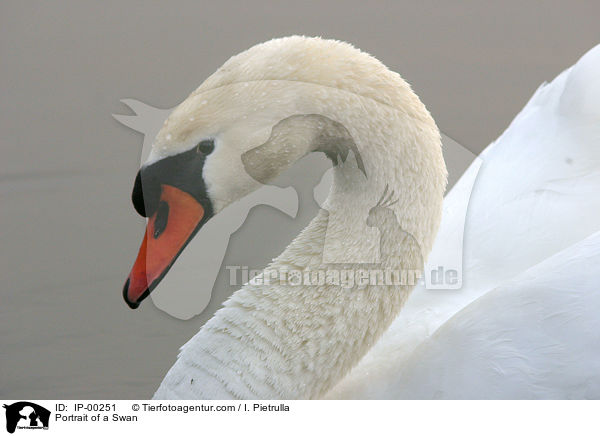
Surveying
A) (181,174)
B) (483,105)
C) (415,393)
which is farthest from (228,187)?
(483,105)

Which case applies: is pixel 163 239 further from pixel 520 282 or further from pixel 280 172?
pixel 520 282

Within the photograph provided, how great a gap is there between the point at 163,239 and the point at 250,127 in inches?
9.3

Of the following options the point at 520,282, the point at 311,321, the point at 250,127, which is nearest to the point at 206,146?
the point at 250,127

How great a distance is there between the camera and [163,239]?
119cm

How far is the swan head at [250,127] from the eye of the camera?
1163mm

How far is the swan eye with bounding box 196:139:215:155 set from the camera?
1.17 m

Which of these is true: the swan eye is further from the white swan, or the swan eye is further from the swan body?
the swan body

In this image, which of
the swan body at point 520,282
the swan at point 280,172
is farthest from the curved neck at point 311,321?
the swan body at point 520,282
